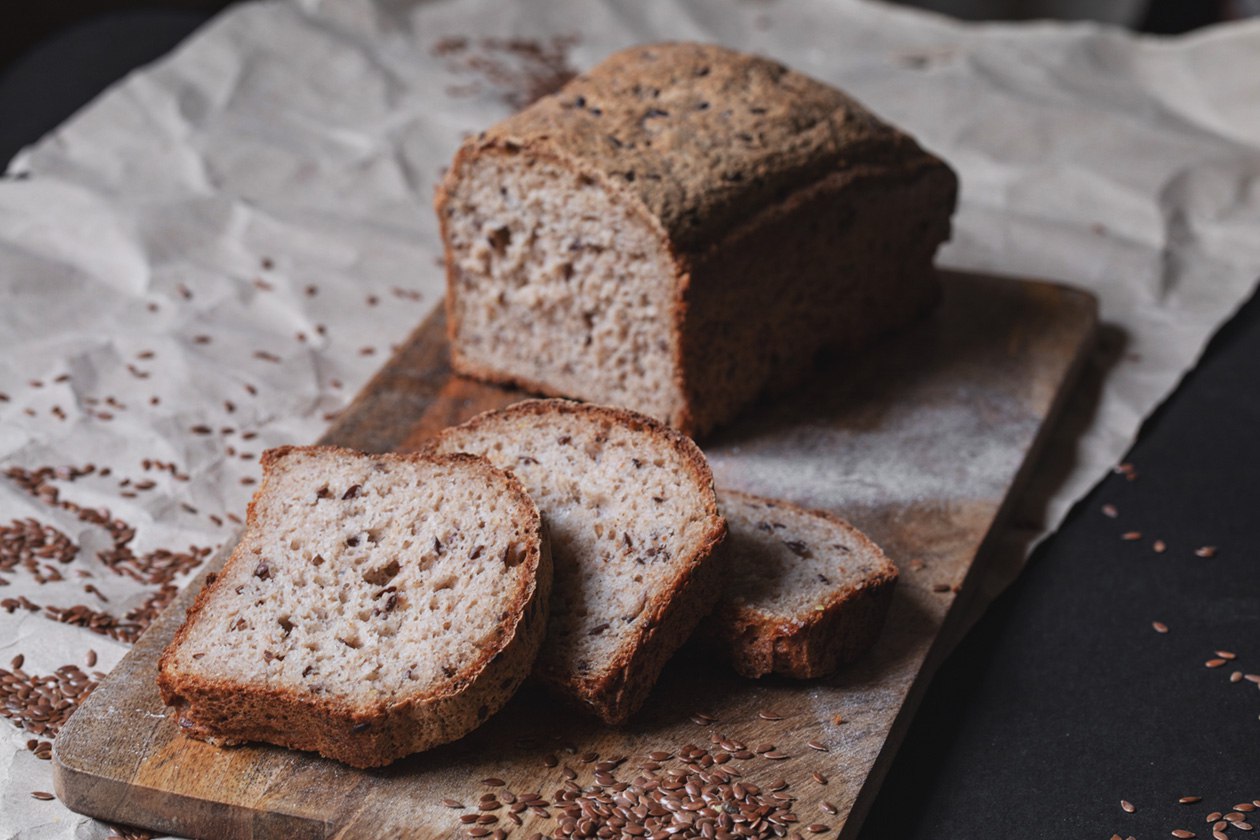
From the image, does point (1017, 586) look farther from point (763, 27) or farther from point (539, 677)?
point (763, 27)

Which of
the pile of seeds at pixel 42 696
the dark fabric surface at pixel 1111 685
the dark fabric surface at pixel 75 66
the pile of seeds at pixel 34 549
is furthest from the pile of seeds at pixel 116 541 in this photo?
the dark fabric surface at pixel 75 66

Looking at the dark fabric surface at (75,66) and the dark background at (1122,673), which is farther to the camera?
the dark fabric surface at (75,66)

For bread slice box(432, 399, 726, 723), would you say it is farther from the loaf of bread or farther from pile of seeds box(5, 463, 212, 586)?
pile of seeds box(5, 463, 212, 586)

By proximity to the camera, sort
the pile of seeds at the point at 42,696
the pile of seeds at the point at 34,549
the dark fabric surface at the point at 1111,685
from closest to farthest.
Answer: the dark fabric surface at the point at 1111,685, the pile of seeds at the point at 42,696, the pile of seeds at the point at 34,549

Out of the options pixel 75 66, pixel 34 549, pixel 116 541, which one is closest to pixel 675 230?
pixel 116 541

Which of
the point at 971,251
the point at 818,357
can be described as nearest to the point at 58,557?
the point at 818,357

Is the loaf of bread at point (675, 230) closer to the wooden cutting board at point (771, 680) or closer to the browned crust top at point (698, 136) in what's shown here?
the browned crust top at point (698, 136)
